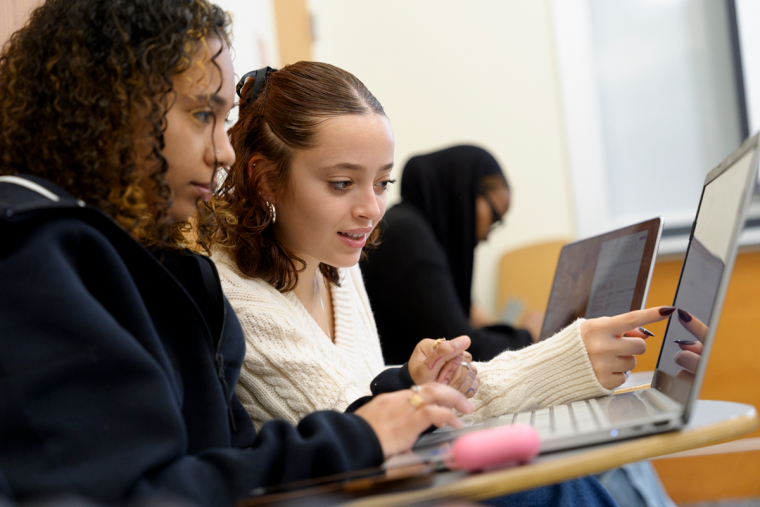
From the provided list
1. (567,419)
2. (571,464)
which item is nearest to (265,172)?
(567,419)

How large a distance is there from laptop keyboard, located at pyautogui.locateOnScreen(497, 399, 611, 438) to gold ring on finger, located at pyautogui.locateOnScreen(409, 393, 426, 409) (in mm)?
115

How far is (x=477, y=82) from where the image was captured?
8.58ft

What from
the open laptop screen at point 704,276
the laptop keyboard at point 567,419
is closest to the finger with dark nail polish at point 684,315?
the open laptop screen at point 704,276

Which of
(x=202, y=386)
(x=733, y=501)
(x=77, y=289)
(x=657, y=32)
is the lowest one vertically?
(x=733, y=501)

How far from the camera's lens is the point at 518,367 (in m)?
1.00

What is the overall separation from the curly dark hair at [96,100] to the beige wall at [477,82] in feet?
6.43

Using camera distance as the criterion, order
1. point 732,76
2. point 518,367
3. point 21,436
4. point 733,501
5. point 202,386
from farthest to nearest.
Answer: point 732,76, point 733,501, point 518,367, point 202,386, point 21,436

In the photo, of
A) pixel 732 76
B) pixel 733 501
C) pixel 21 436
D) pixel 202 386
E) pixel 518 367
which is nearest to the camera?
pixel 21 436

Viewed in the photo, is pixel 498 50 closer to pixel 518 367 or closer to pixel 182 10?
pixel 518 367

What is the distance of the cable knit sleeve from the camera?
92cm

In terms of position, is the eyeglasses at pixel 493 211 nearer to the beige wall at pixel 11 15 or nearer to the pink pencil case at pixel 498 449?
the beige wall at pixel 11 15

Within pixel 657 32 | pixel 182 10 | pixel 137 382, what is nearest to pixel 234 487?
pixel 137 382

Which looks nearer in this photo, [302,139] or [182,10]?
[182,10]

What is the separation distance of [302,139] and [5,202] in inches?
20.2
